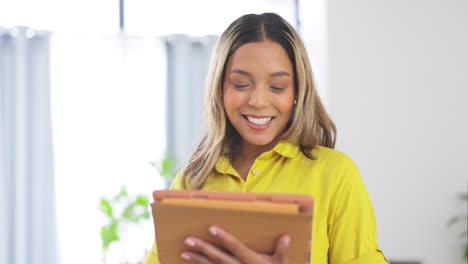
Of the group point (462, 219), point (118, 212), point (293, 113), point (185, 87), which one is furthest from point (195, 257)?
point (185, 87)

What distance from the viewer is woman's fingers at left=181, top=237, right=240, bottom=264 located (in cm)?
109

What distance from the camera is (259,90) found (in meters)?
1.36

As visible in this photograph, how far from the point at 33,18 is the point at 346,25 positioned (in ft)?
8.83

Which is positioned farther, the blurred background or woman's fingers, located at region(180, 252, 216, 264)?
the blurred background

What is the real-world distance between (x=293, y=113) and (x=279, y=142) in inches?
3.5

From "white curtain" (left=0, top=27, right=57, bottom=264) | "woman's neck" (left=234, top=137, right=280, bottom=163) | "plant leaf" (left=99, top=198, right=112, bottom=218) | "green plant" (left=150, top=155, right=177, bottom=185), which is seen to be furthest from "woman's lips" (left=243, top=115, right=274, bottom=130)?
"white curtain" (left=0, top=27, right=57, bottom=264)

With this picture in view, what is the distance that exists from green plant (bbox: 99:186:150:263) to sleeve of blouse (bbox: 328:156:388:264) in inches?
128

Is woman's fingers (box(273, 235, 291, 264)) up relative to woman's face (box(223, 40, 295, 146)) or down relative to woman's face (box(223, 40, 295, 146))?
down

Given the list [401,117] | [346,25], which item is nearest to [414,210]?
[401,117]

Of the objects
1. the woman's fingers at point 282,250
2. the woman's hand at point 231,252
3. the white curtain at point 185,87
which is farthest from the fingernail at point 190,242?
the white curtain at point 185,87

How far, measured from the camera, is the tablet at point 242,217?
3.36 feet

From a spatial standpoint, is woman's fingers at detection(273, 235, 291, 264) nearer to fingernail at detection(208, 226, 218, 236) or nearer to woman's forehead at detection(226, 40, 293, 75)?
fingernail at detection(208, 226, 218, 236)

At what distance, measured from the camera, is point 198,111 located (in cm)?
474

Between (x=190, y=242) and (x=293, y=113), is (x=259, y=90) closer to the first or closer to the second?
(x=293, y=113)
